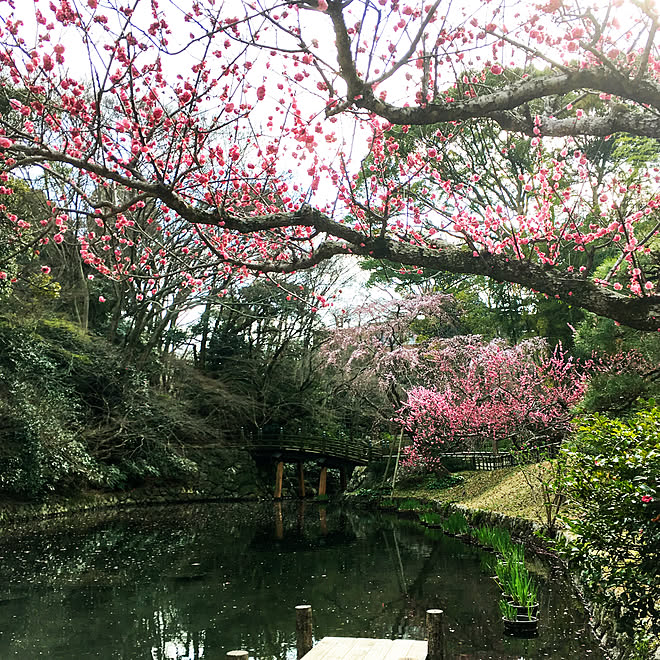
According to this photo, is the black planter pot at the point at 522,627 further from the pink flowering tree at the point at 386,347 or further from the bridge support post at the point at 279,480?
the bridge support post at the point at 279,480

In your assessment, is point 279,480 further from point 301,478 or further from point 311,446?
point 311,446

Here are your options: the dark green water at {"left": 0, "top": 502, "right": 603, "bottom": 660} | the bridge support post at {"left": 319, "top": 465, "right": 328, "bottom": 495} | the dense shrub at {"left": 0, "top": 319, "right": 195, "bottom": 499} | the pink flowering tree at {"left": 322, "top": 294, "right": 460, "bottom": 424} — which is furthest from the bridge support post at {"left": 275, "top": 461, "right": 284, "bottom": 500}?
the dark green water at {"left": 0, "top": 502, "right": 603, "bottom": 660}

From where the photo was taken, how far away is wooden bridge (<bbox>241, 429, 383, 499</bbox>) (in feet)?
70.3

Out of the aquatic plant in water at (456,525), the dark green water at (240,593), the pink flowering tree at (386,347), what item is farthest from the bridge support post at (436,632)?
A: the pink flowering tree at (386,347)

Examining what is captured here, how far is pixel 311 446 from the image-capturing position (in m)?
21.5

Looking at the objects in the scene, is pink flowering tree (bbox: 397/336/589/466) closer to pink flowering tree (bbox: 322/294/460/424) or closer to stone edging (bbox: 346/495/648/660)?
pink flowering tree (bbox: 322/294/460/424)

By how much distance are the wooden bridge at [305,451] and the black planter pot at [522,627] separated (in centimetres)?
1495

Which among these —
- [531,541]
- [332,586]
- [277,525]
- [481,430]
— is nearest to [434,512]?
[481,430]

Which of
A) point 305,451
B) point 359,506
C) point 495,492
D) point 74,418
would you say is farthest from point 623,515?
point 305,451

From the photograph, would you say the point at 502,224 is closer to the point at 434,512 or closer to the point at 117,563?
the point at 117,563

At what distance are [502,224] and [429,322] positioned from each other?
14.9 meters

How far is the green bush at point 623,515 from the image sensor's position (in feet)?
13.2

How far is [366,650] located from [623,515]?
187 centimetres

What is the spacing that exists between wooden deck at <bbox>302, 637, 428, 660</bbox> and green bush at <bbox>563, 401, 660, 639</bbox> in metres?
1.40
